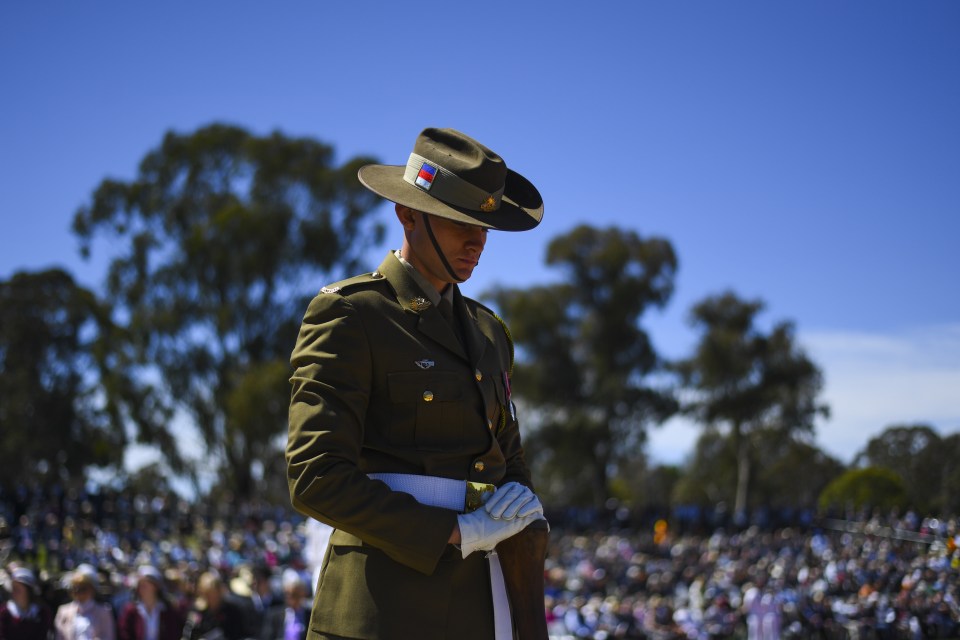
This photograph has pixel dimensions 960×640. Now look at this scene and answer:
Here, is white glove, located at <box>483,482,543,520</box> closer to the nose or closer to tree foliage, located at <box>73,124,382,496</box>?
the nose

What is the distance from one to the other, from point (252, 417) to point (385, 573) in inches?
1118

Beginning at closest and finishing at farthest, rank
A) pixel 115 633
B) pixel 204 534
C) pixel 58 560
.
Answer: pixel 115 633, pixel 58 560, pixel 204 534

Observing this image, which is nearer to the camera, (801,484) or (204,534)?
(801,484)

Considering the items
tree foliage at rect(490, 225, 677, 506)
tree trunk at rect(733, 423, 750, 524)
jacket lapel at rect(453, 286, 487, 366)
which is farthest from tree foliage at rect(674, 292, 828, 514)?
jacket lapel at rect(453, 286, 487, 366)

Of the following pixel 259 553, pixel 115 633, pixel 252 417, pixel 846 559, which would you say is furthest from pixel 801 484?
pixel 252 417

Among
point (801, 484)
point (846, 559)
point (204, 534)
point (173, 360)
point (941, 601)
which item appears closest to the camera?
point (941, 601)

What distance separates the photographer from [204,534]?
2100cm

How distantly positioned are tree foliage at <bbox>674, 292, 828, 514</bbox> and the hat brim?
15.5 metres

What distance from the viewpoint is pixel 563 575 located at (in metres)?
20.7

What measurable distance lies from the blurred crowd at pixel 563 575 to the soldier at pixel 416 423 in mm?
2472

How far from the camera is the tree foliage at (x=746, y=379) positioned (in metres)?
19.0

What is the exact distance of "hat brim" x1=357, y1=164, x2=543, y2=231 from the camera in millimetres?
2359

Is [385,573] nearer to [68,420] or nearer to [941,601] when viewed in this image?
[941,601]

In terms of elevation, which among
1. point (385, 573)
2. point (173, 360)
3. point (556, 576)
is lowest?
point (556, 576)
